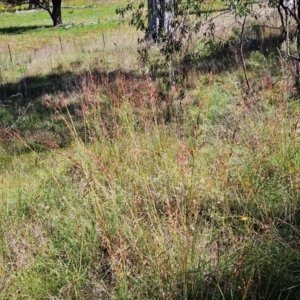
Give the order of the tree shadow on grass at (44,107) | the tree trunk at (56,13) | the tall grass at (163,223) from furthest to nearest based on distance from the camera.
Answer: the tree trunk at (56,13), the tree shadow on grass at (44,107), the tall grass at (163,223)

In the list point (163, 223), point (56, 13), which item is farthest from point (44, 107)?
point (56, 13)

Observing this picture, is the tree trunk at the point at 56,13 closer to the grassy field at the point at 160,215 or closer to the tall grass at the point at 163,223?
the grassy field at the point at 160,215

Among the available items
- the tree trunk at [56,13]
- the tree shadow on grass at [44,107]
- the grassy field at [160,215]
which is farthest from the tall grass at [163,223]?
the tree trunk at [56,13]

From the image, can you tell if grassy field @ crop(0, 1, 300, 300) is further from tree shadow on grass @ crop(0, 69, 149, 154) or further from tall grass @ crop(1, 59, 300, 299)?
tree shadow on grass @ crop(0, 69, 149, 154)

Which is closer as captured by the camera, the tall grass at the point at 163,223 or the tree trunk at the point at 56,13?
the tall grass at the point at 163,223

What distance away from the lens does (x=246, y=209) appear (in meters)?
2.85

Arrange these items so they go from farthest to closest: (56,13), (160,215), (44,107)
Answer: (56,13) < (44,107) < (160,215)

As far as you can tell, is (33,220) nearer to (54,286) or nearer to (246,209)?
(54,286)

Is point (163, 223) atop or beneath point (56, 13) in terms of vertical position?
beneath

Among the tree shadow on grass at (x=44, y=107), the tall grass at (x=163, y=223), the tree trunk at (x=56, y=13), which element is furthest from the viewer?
the tree trunk at (x=56, y=13)

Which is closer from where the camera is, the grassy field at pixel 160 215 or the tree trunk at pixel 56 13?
the grassy field at pixel 160 215

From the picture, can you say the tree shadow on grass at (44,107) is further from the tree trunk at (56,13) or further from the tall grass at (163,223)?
the tree trunk at (56,13)

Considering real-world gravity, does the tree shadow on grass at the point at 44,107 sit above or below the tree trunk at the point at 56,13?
below

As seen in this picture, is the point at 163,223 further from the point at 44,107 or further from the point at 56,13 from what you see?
the point at 56,13
